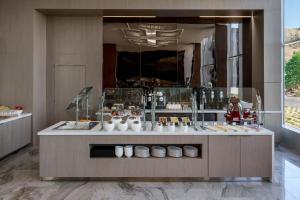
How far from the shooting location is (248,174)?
3.91 meters

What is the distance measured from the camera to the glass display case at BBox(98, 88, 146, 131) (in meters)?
3.98

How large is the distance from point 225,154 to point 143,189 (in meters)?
1.12

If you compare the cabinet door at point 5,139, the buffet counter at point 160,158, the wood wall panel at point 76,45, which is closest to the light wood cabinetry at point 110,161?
the buffet counter at point 160,158

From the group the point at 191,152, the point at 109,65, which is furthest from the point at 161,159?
the point at 109,65

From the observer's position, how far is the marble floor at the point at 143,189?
3.49 m

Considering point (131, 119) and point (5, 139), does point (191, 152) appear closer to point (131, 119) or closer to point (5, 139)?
point (131, 119)

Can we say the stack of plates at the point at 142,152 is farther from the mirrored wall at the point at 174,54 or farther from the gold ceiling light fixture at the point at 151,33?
the gold ceiling light fixture at the point at 151,33

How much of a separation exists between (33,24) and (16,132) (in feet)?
7.39

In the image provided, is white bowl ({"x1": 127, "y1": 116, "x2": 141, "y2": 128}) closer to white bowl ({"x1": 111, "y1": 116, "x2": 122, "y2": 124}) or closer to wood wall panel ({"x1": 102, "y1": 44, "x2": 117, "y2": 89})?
white bowl ({"x1": 111, "y1": 116, "x2": 122, "y2": 124})

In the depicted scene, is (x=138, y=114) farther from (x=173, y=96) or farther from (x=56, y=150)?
(x=173, y=96)

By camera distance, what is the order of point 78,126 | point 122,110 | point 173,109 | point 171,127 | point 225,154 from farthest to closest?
point 173,109 → point 122,110 → point 78,126 → point 171,127 → point 225,154

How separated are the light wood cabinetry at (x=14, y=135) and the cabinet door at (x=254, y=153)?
377cm

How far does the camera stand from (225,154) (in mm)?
3891

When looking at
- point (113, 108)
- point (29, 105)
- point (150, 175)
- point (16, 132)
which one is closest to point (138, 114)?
point (113, 108)
